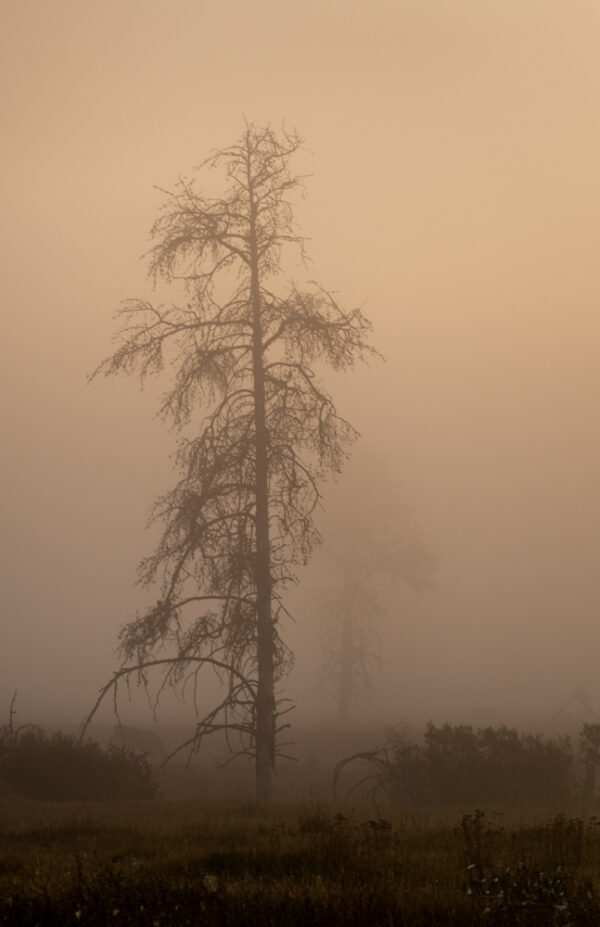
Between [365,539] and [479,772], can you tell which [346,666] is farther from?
[479,772]

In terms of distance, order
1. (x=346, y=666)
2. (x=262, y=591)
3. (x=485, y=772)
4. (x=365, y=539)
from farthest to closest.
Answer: (x=365, y=539) → (x=346, y=666) → (x=485, y=772) → (x=262, y=591)

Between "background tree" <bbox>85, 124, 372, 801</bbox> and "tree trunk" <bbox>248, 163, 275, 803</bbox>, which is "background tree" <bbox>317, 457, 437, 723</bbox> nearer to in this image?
"background tree" <bbox>85, 124, 372, 801</bbox>

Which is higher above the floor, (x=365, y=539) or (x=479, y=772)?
(x=365, y=539)

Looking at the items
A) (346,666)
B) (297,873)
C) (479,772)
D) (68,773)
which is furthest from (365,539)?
(297,873)

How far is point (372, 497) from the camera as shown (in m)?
41.5

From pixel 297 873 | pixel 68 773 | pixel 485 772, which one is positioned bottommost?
pixel 297 873

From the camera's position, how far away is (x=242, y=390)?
15.7 metres

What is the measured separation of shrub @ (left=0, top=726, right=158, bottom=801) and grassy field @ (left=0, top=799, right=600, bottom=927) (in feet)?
15.4

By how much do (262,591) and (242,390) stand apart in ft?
11.0

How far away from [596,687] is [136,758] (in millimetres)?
52088

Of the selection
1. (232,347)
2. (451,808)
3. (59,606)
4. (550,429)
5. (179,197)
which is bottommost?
(451,808)

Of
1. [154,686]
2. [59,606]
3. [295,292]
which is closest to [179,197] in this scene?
[295,292]

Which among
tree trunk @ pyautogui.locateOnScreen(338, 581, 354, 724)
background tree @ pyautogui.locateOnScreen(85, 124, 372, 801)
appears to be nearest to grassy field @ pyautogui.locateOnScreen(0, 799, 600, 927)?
background tree @ pyautogui.locateOnScreen(85, 124, 372, 801)

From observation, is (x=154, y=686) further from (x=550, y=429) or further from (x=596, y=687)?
(x=550, y=429)
